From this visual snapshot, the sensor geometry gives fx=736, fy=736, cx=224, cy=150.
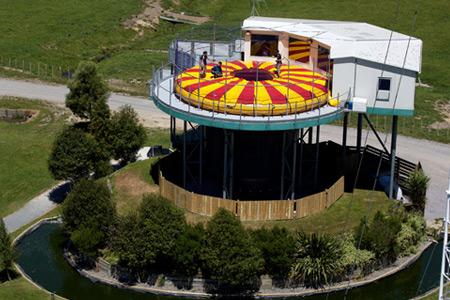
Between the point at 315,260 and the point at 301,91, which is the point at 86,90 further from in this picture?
the point at 315,260

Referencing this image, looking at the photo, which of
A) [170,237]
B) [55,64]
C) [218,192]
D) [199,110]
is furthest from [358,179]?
[55,64]

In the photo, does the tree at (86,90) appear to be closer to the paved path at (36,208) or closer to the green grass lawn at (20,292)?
the paved path at (36,208)

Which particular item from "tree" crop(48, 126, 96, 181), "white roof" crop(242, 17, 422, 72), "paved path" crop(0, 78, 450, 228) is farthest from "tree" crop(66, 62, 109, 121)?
"white roof" crop(242, 17, 422, 72)

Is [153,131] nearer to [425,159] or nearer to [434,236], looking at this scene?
[425,159]

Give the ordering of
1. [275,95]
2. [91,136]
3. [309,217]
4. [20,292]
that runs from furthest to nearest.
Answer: [91,136]
[309,217]
[275,95]
[20,292]

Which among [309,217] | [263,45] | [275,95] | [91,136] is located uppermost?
[263,45]

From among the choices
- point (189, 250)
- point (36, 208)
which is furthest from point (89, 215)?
point (36, 208)
